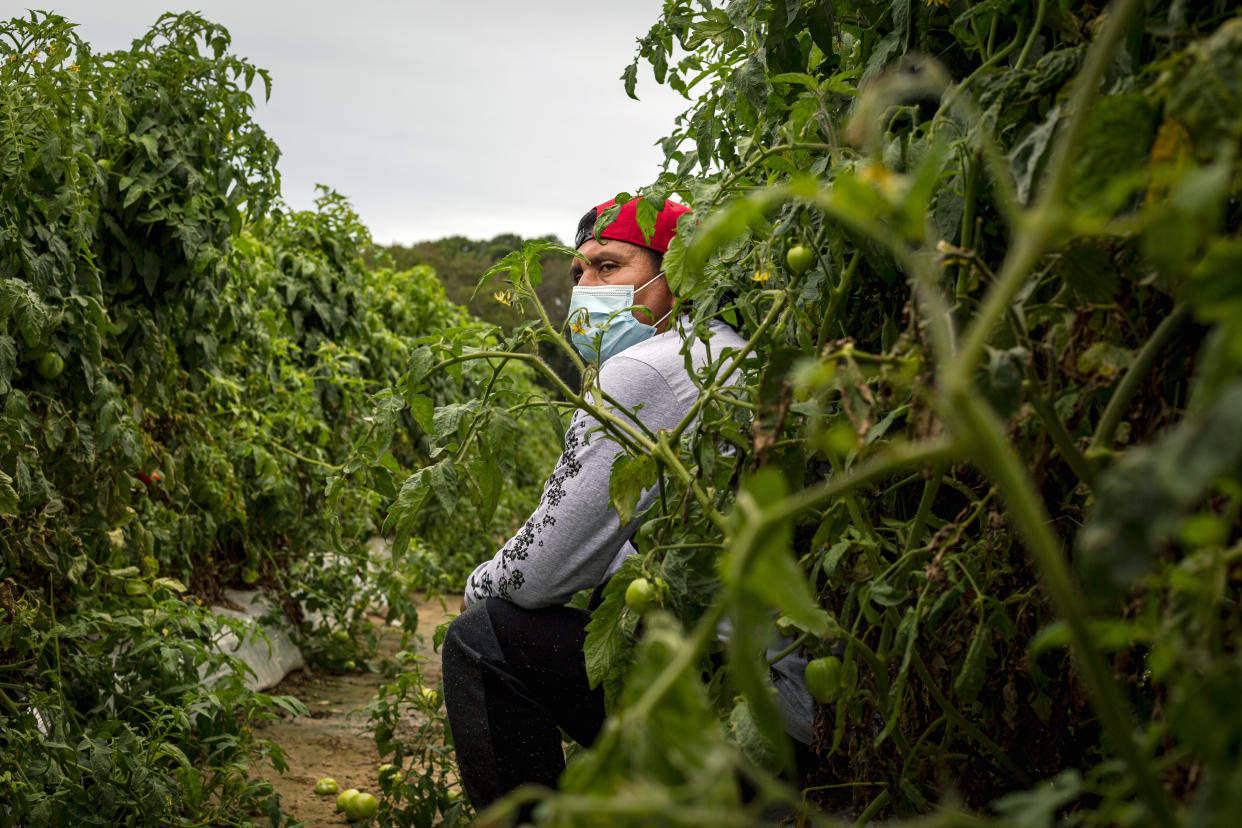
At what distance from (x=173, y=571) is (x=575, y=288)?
2100mm

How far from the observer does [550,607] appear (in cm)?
205

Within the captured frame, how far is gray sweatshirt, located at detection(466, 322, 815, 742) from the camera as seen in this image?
1.92m

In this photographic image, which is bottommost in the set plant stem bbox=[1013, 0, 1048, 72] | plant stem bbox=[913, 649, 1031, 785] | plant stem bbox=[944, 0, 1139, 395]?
plant stem bbox=[913, 649, 1031, 785]

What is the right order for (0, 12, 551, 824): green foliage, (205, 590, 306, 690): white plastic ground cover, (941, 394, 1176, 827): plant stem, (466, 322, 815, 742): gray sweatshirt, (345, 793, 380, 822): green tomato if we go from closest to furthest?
(941, 394, 1176, 827): plant stem → (466, 322, 815, 742): gray sweatshirt → (0, 12, 551, 824): green foliage → (345, 793, 380, 822): green tomato → (205, 590, 306, 690): white plastic ground cover

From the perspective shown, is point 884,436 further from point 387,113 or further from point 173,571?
point 387,113

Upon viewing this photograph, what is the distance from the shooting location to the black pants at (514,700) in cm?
203

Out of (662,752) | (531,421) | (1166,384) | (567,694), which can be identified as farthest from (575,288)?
(531,421)

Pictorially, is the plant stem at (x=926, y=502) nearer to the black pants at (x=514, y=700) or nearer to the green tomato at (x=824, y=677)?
the green tomato at (x=824, y=677)

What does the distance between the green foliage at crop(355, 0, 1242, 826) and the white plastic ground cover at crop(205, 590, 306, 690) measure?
9.13ft

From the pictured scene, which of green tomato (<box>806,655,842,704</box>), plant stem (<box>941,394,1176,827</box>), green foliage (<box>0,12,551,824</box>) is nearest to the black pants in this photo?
green foliage (<box>0,12,551,824</box>)

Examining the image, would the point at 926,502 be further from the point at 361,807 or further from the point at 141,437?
the point at 141,437

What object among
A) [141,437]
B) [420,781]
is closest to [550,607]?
[420,781]

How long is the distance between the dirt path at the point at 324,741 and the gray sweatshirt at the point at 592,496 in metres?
0.61

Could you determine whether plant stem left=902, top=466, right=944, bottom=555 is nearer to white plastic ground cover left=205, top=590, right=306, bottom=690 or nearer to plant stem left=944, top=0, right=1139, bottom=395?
plant stem left=944, top=0, right=1139, bottom=395
